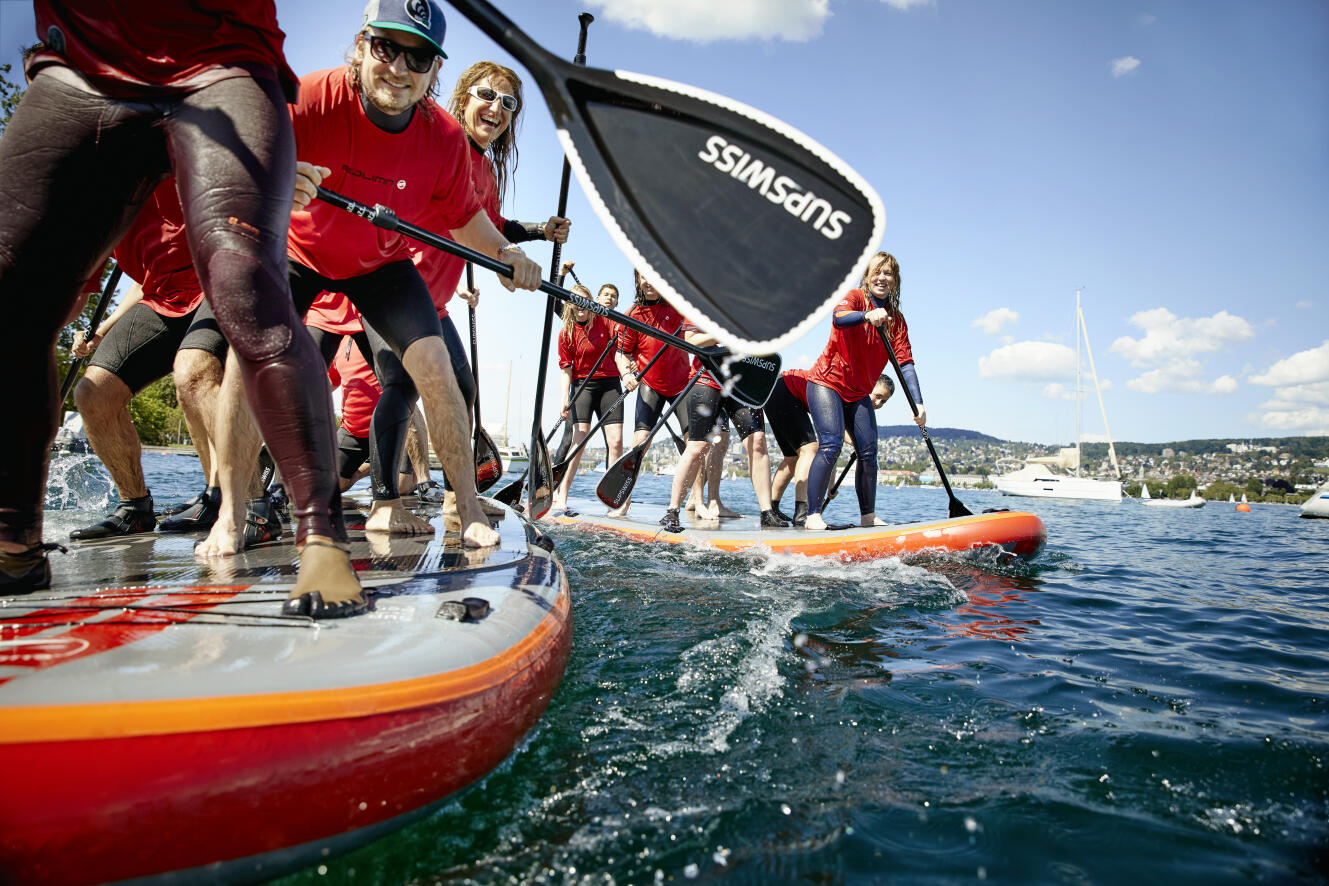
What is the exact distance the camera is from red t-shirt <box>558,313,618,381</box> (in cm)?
889

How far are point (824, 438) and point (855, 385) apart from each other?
0.60m

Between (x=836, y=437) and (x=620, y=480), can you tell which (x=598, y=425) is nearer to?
(x=620, y=480)

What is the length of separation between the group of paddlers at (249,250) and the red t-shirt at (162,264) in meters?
0.01

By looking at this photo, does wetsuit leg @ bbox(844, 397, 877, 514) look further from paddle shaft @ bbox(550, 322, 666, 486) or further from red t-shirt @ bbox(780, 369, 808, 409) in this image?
paddle shaft @ bbox(550, 322, 666, 486)

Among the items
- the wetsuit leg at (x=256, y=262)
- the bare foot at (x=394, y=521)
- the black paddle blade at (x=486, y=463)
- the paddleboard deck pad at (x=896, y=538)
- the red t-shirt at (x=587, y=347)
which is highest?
the red t-shirt at (x=587, y=347)

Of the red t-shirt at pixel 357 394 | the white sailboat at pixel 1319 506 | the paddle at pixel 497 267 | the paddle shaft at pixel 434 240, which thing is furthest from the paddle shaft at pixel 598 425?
the white sailboat at pixel 1319 506

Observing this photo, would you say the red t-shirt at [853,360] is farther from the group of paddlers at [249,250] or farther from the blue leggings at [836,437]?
the group of paddlers at [249,250]

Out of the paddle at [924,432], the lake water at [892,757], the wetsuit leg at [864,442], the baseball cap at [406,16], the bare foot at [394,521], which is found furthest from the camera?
the wetsuit leg at [864,442]

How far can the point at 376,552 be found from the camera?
2.74 m

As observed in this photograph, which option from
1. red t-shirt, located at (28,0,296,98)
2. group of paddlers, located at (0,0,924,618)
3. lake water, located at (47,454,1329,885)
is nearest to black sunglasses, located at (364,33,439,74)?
group of paddlers, located at (0,0,924,618)

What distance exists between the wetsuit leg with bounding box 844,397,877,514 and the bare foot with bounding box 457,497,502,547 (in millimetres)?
4455

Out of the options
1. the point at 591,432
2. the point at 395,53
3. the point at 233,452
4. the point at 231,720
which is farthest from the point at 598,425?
the point at 231,720

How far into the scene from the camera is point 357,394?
559cm

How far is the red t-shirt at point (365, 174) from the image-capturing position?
275 cm
